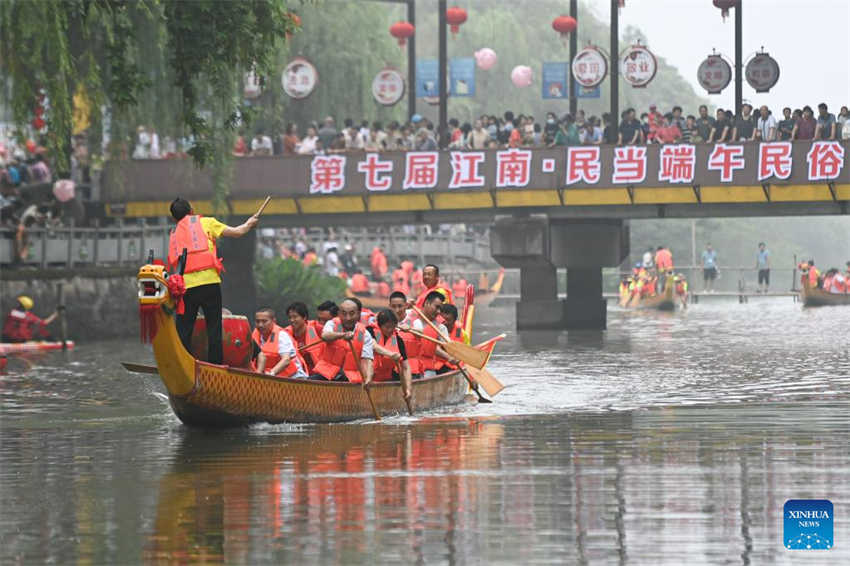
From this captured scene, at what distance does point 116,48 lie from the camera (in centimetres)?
2416

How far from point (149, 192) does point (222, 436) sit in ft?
74.2

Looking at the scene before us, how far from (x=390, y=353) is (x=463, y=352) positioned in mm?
2050

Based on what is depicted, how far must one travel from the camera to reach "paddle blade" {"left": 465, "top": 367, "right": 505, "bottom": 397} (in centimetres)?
2086

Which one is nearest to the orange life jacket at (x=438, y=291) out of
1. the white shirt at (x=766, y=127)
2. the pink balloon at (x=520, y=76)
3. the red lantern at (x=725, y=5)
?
the white shirt at (x=766, y=127)

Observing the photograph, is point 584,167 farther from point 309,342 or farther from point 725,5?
point 309,342

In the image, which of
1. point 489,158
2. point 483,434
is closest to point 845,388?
point 483,434

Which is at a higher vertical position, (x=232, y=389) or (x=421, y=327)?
(x=421, y=327)

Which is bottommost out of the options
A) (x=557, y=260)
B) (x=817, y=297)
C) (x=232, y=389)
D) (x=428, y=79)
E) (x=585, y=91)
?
(x=817, y=297)

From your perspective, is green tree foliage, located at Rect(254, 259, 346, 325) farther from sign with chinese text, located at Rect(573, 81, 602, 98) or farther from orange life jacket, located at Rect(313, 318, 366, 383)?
orange life jacket, located at Rect(313, 318, 366, 383)

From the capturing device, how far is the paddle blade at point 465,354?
66.6ft

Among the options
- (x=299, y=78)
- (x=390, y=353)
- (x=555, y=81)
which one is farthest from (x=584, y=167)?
(x=390, y=353)

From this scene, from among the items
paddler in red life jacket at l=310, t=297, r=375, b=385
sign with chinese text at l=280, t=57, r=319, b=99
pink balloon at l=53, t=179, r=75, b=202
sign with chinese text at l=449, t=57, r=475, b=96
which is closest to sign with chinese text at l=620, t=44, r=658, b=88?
sign with chinese text at l=280, t=57, r=319, b=99

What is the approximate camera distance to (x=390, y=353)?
1848 centimetres

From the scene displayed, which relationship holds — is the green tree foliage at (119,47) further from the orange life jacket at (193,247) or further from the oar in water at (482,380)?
the orange life jacket at (193,247)
